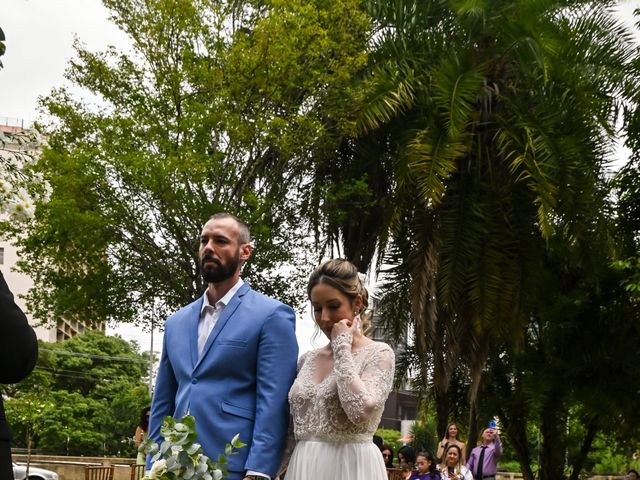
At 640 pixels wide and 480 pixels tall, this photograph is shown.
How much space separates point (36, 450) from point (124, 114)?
151ft


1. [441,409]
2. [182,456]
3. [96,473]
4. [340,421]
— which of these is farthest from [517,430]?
[182,456]

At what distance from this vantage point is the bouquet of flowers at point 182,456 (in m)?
4.77

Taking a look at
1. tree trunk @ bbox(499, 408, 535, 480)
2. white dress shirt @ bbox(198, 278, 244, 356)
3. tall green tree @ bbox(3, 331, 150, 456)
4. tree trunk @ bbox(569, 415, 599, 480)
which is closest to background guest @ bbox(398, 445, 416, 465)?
tree trunk @ bbox(569, 415, 599, 480)

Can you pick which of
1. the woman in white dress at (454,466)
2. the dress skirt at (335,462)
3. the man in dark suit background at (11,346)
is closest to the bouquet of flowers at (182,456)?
the dress skirt at (335,462)

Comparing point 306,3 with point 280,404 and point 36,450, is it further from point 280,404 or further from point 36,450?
point 36,450

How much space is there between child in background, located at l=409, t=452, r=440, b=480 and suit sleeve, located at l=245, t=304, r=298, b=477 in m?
7.95

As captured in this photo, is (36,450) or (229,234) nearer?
(229,234)

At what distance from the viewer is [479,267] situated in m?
19.4

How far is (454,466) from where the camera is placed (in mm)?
14305

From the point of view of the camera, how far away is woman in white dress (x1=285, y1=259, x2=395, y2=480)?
5152mm

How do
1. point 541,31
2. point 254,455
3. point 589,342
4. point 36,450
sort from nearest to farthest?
point 254,455 < point 541,31 < point 589,342 < point 36,450

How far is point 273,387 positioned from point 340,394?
34 cm

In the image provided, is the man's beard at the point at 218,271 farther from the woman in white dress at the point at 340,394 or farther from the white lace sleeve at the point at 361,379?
the white lace sleeve at the point at 361,379

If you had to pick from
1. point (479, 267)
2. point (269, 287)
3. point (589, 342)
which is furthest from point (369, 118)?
point (589, 342)
